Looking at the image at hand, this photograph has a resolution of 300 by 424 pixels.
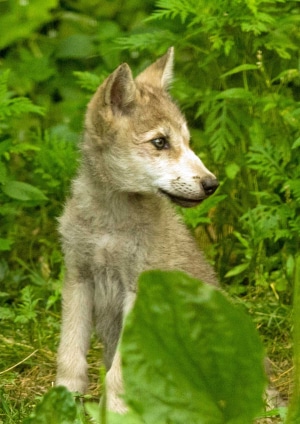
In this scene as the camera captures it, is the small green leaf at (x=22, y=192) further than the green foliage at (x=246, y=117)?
Yes

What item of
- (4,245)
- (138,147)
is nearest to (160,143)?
(138,147)

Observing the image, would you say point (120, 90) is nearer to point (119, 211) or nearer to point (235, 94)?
point (119, 211)

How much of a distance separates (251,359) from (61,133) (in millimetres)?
4278

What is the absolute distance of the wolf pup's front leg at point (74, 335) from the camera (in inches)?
166

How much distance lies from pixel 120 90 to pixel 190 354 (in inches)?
92.8

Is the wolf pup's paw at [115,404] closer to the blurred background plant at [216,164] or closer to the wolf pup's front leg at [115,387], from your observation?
the wolf pup's front leg at [115,387]

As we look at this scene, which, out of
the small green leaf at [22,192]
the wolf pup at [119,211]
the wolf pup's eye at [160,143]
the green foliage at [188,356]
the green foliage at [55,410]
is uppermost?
the green foliage at [188,356]

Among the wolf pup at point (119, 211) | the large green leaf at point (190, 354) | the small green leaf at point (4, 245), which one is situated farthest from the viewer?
the small green leaf at point (4, 245)

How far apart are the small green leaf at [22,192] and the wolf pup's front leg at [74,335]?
1267mm

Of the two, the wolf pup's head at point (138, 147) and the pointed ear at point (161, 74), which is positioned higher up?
the pointed ear at point (161, 74)

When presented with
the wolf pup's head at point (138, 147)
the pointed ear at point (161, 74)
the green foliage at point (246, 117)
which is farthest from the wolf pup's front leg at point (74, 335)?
the green foliage at point (246, 117)

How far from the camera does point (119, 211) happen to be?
4242 millimetres

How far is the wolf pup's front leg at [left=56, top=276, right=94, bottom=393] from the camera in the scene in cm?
422

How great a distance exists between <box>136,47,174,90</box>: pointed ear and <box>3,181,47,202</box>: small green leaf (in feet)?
3.66
